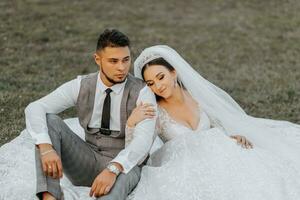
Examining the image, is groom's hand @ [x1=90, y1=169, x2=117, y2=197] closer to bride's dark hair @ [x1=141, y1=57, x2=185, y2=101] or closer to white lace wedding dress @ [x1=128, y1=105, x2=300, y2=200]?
Answer: white lace wedding dress @ [x1=128, y1=105, x2=300, y2=200]

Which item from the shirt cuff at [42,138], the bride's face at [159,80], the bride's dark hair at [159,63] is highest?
the bride's dark hair at [159,63]

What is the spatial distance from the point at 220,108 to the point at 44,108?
2.08 m

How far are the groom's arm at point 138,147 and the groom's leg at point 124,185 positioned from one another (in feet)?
0.27

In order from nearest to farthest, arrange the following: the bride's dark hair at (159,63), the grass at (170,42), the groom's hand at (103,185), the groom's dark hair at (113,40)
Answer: the groom's hand at (103,185), the groom's dark hair at (113,40), the bride's dark hair at (159,63), the grass at (170,42)

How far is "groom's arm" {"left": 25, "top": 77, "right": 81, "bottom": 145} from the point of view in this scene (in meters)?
5.35

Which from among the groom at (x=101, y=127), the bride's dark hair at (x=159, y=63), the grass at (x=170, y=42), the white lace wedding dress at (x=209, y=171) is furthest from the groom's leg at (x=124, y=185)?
the grass at (x=170, y=42)

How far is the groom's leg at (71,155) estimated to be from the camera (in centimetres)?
547

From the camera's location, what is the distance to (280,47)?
46.4 ft

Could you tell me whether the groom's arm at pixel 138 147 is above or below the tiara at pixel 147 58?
below

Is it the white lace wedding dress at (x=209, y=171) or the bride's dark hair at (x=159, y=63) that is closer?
the white lace wedding dress at (x=209, y=171)

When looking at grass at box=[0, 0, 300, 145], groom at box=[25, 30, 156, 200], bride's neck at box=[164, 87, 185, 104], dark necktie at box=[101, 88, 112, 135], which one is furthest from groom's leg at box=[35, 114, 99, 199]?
grass at box=[0, 0, 300, 145]

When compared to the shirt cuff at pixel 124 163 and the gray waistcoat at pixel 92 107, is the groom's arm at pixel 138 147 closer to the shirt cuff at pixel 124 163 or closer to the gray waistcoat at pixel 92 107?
the shirt cuff at pixel 124 163

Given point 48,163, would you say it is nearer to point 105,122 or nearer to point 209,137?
point 105,122

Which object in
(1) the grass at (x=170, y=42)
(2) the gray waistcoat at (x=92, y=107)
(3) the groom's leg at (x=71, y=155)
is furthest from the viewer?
(1) the grass at (x=170, y=42)
